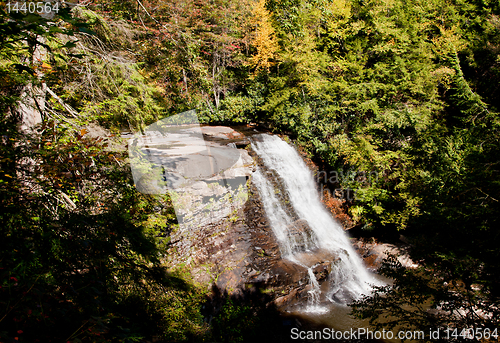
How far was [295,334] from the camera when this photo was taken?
617cm

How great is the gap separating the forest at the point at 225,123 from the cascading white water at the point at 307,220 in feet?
3.72

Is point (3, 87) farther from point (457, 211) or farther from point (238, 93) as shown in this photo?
point (238, 93)

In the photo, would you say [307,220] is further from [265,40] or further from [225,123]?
[265,40]

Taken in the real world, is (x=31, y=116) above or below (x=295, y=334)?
above

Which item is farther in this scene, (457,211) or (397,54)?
(397,54)

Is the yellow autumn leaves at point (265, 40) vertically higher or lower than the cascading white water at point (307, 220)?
higher

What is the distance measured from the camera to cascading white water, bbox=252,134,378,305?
7.81 meters

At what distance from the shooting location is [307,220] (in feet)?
30.3

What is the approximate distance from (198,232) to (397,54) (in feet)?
40.2

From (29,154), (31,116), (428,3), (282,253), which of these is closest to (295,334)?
(282,253)

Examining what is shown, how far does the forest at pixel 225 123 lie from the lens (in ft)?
7.18

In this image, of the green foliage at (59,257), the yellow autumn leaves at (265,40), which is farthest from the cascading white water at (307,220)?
the green foliage at (59,257)

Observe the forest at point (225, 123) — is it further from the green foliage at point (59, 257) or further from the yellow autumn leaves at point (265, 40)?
the yellow autumn leaves at point (265, 40)

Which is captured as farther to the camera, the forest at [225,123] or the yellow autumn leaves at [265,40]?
the yellow autumn leaves at [265,40]
